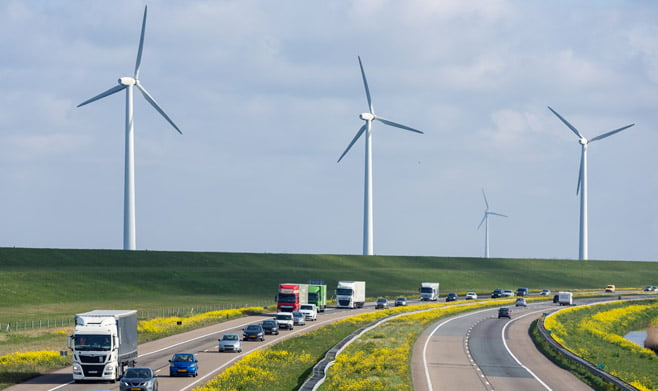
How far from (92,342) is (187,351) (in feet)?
68.6

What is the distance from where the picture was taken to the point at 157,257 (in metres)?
179


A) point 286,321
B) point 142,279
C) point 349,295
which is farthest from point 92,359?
point 142,279

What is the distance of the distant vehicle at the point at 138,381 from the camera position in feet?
148

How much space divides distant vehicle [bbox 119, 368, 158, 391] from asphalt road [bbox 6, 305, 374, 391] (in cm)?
342

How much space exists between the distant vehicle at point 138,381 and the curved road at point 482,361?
1449cm

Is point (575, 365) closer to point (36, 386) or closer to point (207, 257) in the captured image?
point (36, 386)

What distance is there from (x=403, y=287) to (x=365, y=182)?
29622 millimetres

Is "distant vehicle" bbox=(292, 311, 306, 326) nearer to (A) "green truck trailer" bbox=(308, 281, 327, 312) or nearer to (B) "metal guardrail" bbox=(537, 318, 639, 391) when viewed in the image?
(A) "green truck trailer" bbox=(308, 281, 327, 312)

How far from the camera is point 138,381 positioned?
45.4m

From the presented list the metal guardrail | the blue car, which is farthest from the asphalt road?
the metal guardrail

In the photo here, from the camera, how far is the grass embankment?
7094 centimetres

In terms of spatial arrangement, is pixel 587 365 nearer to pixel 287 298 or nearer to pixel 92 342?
pixel 92 342

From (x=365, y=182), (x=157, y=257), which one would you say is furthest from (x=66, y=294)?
(x=365, y=182)

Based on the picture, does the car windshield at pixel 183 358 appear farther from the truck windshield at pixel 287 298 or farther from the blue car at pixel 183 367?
the truck windshield at pixel 287 298
